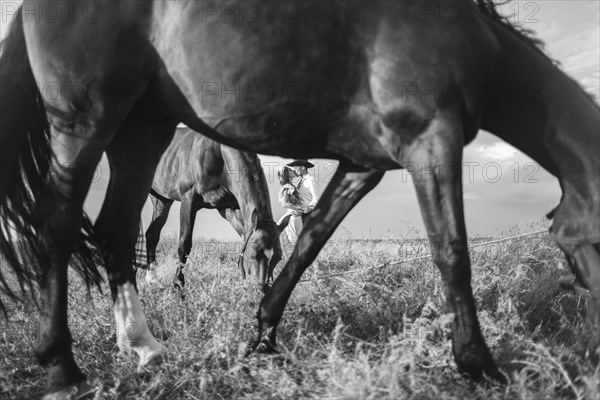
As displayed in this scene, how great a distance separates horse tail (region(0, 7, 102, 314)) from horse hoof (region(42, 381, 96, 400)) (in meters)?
0.58

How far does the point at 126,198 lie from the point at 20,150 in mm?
579

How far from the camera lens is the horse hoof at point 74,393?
7.91 feet

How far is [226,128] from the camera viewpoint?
2492mm

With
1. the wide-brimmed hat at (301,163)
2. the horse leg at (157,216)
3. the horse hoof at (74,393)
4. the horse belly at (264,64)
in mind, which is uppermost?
the wide-brimmed hat at (301,163)

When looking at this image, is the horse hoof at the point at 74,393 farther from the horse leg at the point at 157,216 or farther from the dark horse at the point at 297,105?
the horse leg at the point at 157,216

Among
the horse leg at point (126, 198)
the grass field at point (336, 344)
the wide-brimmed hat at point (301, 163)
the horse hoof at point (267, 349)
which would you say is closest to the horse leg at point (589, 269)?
the grass field at point (336, 344)

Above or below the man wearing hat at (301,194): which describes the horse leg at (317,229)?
below

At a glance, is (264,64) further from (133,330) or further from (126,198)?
(133,330)

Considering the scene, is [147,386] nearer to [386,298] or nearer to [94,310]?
[94,310]

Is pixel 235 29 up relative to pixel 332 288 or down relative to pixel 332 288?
up

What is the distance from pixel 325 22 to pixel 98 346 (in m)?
2.22

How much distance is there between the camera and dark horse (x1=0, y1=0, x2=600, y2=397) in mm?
2266

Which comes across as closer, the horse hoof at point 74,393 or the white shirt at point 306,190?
the horse hoof at point 74,393

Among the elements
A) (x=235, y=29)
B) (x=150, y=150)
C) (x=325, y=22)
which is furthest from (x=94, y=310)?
(x=325, y=22)
